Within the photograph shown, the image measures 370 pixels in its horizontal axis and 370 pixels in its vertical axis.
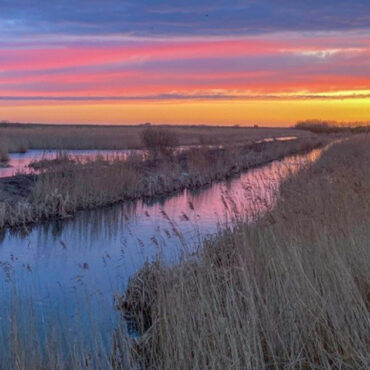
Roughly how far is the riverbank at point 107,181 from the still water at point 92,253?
1.87ft

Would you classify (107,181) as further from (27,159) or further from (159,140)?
(27,159)

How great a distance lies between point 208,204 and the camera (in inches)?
614

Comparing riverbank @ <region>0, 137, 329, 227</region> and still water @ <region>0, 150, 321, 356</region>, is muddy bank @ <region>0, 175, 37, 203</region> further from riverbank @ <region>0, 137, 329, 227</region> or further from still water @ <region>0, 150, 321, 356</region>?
still water @ <region>0, 150, 321, 356</region>

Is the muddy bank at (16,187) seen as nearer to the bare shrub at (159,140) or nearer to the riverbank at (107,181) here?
the riverbank at (107,181)

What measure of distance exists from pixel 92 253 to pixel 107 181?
23.2 feet

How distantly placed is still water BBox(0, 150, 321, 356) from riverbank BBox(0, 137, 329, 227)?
0.57 metres

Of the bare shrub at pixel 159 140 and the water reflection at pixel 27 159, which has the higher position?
the bare shrub at pixel 159 140

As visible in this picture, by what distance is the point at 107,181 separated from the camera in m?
17.3

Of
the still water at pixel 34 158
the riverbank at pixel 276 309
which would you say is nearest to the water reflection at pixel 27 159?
the still water at pixel 34 158

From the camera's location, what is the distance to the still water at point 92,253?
6484 mm

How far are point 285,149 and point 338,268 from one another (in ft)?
103

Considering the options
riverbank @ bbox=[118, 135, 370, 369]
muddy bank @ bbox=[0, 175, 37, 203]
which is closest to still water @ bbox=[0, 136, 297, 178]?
muddy bank @ bbox=[0, 175, 37, 203]

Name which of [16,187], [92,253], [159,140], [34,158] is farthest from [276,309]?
[34,158]

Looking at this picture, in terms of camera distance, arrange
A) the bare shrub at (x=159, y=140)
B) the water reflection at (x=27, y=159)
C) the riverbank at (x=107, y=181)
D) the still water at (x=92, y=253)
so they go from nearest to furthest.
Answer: the still water at (x=92, y=253) < the riverbank at (x=107, y=181) < the water reflection at (x=27, y=159) < the bare shrub at (x=159, y=140)
